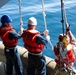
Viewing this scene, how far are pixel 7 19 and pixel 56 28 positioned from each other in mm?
7331

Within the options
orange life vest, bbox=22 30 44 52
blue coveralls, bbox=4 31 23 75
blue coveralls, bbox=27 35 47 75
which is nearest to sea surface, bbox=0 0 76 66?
blue coveralls, bbox=4 31 23 75

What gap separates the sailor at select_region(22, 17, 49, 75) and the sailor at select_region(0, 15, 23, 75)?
0.76 feet

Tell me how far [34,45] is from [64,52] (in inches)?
22.0

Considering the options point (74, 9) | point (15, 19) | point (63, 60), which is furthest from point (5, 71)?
point (74, 9)

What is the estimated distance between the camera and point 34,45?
5.46 meters

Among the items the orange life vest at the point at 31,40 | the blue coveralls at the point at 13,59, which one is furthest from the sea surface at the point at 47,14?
the orange life vest at the point at 31,40

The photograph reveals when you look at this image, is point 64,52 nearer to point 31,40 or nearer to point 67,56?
point 67,56

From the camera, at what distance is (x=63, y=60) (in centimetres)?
541

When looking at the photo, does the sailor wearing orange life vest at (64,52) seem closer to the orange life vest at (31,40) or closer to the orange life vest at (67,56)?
the orange life vest at (67,56)

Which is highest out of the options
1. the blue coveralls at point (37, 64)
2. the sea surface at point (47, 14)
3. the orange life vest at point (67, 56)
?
the orange life vest at point (67, 56)

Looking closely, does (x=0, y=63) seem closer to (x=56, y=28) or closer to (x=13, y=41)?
(x=13, y=41)

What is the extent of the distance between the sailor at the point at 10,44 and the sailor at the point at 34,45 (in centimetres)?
Answer: 23

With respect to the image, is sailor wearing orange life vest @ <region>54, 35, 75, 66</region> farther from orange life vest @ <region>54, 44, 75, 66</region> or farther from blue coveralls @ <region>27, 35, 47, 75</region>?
blue coveralls @ <region>27, 35, 47, 75</region>

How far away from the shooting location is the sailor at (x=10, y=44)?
561 cm
